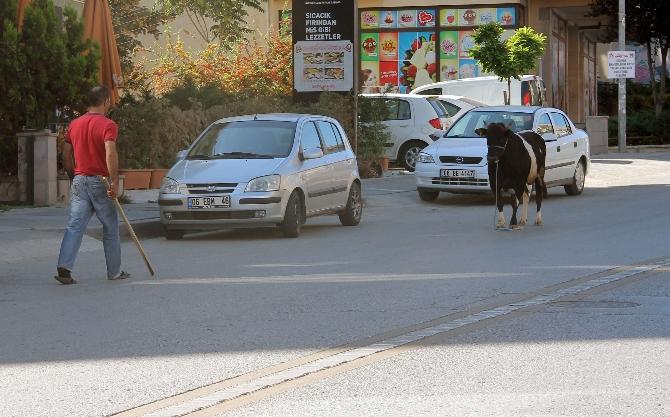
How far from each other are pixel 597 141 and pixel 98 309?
109 feet

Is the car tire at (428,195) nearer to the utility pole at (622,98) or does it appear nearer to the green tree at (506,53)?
the green tree at (506,53)

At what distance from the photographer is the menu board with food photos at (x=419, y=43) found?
160ft

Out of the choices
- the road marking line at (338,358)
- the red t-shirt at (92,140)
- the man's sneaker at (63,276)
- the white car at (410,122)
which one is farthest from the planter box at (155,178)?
the road marking line at (338,358)

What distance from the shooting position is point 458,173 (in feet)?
79.5

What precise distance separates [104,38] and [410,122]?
9.64 meters

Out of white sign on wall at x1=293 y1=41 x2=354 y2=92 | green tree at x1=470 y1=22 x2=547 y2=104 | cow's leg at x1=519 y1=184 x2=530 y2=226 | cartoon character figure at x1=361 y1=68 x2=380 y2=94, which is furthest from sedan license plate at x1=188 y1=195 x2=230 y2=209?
cartoon character figure at x1=361 y1=68 x2=380 y2=94

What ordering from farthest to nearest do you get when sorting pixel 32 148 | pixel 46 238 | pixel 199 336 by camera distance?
pixel 32 148 → pixel 46 238 → pixel 199 336

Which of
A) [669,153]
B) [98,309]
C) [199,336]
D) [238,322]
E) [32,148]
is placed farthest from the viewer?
[669,153]

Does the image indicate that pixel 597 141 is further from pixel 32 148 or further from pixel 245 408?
pixel 245 408

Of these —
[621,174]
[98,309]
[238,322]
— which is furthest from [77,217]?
[621,174]

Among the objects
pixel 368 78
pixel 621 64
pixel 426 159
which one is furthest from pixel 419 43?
pixel 426 159

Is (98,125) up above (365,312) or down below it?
above

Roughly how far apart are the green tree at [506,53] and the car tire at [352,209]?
690 inches

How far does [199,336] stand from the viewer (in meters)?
9.72
